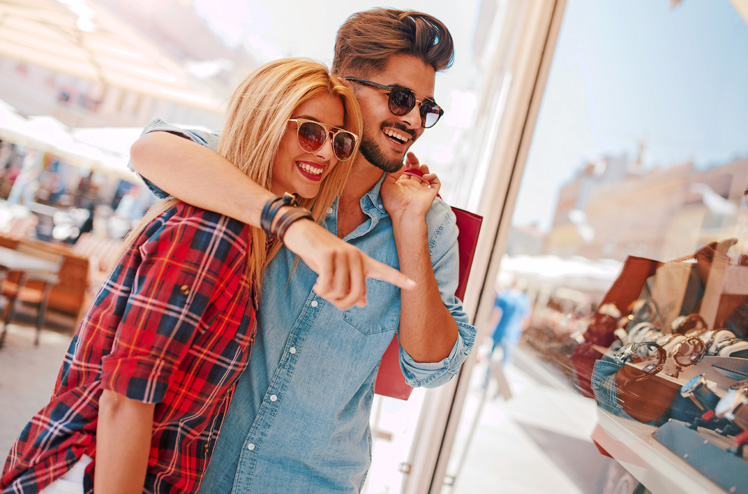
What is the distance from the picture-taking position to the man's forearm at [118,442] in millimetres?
931

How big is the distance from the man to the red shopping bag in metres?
0.07

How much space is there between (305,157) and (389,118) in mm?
426

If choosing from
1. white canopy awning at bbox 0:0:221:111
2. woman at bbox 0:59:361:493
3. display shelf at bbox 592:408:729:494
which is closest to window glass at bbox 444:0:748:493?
display shelf at bbox 592:408:729:494

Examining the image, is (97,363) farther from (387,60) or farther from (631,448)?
(631,448)

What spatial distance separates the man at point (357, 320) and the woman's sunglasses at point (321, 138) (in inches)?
10.0

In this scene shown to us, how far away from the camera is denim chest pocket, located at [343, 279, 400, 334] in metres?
1.45

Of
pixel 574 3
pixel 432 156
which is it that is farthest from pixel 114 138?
pixel 574 3

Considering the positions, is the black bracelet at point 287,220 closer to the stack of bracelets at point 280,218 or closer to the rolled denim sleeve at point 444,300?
the stack of bracelets at point 280,218

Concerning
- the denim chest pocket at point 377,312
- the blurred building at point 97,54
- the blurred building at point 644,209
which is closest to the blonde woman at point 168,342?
the denim chest pocket at point 377,312

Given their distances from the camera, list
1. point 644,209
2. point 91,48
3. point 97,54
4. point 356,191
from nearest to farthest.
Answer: point 356,191, point 644,209, point 91,48, point 97,54

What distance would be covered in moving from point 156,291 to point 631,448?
48.9 inches

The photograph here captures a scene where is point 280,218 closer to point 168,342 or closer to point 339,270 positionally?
point 339,270

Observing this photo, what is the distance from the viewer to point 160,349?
3.08 feet

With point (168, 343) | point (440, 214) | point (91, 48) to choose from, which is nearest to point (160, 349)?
point (168, 343)
